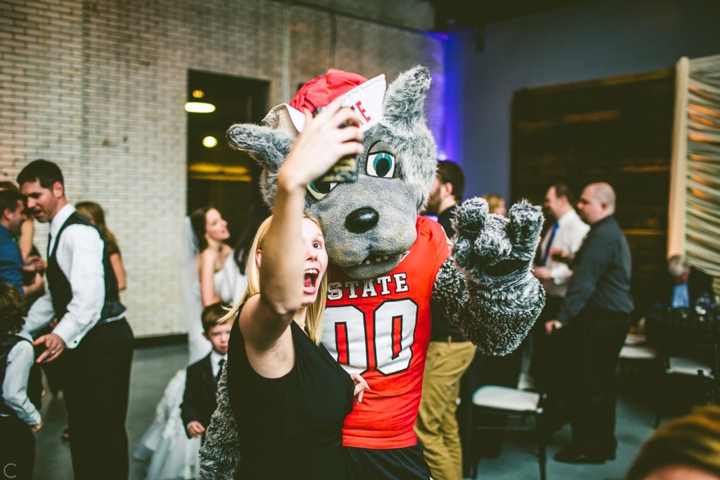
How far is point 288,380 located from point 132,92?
248 inches

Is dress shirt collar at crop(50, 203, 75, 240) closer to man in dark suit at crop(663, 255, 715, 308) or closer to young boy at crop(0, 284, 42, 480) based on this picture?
young boy at crop(0, 284, 42, 480)

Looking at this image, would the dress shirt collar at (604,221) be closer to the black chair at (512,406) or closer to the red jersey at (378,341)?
the black chair at (512,406)

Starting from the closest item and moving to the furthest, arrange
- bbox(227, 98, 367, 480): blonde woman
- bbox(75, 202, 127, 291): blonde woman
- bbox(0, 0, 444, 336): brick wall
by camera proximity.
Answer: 1. bbox(227, 98, 367, 480): blonde woman
2. bbox(75, 202, 127, 291): blonde woman
3. bbox(0, 0, 444, 336): brick wall

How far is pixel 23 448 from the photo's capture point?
2.60m

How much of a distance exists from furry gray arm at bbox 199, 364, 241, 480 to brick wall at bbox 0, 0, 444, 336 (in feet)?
18.3

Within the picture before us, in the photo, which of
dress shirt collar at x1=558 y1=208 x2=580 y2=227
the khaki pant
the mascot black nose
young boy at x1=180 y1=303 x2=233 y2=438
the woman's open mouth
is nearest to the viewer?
the woman's open mouth

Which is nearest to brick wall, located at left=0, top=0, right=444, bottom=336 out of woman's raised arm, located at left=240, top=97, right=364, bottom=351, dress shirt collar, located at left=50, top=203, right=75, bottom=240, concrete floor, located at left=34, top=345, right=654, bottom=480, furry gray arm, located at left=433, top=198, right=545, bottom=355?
concrete floor, located at left=34, top=345, right=654, bottom=480

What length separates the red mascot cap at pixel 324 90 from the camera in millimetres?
1693

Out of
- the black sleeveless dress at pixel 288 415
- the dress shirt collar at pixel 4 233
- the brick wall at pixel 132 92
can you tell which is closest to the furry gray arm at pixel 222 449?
the black sleeveless dress at pixel 288 415

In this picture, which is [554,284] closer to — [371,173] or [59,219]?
[371,173]

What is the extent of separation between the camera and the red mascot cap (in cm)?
169

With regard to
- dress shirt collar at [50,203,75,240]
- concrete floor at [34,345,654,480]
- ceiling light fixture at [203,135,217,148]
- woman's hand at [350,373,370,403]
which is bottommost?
concrete floor at [34,345,654,480]

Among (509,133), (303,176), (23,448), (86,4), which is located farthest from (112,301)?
(509,133)

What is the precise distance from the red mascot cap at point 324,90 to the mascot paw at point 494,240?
0.63 m
